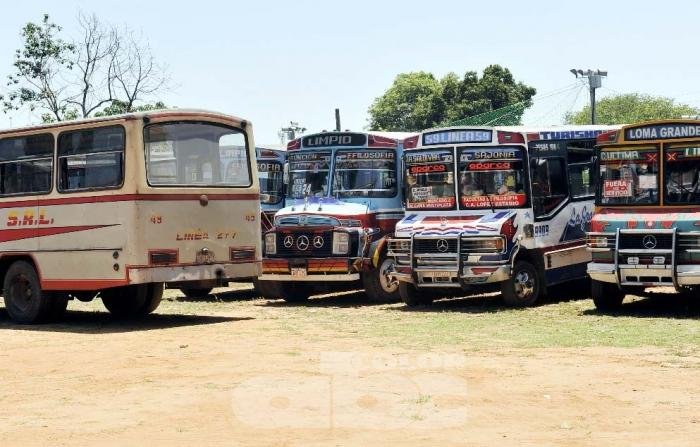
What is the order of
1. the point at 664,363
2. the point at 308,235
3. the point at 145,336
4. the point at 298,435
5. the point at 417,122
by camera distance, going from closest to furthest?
the point at 298,435 → the point at 664,363 → the point at 145,336 → the point at 308,235 → the point at 417,122

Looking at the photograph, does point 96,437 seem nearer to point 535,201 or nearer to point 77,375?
point 77,375

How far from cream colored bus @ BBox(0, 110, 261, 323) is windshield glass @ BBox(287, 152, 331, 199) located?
309cm

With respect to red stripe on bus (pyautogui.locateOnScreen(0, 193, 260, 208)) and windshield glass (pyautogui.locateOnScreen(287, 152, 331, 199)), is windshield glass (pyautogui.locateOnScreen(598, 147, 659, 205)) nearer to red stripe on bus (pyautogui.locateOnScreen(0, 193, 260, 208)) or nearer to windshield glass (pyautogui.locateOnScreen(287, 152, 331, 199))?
red stripe on bus (pyautogui.locateOnScreen(0, 193, 260, 208))

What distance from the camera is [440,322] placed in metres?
17.6

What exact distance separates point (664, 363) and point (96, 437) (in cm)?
616

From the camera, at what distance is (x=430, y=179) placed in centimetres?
1995

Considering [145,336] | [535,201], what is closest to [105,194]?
[145,336]

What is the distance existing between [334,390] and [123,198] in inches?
272

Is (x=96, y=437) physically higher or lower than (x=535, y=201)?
lower

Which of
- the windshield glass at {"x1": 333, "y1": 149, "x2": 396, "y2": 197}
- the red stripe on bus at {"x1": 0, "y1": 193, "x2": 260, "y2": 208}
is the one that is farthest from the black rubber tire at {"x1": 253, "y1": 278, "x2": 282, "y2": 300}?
the red stripe on bus at {"x1": 0, "y1": 193, "x2": 260, "y2": 208}

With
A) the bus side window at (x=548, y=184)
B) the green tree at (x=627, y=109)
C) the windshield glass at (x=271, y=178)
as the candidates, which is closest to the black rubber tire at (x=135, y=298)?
the windshield glass at (x=271, y=178)

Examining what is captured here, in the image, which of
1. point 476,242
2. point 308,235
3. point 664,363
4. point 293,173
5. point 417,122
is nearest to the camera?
point 664,363

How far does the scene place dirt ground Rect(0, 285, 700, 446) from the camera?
9.49 metres

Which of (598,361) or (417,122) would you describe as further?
(417,122)
